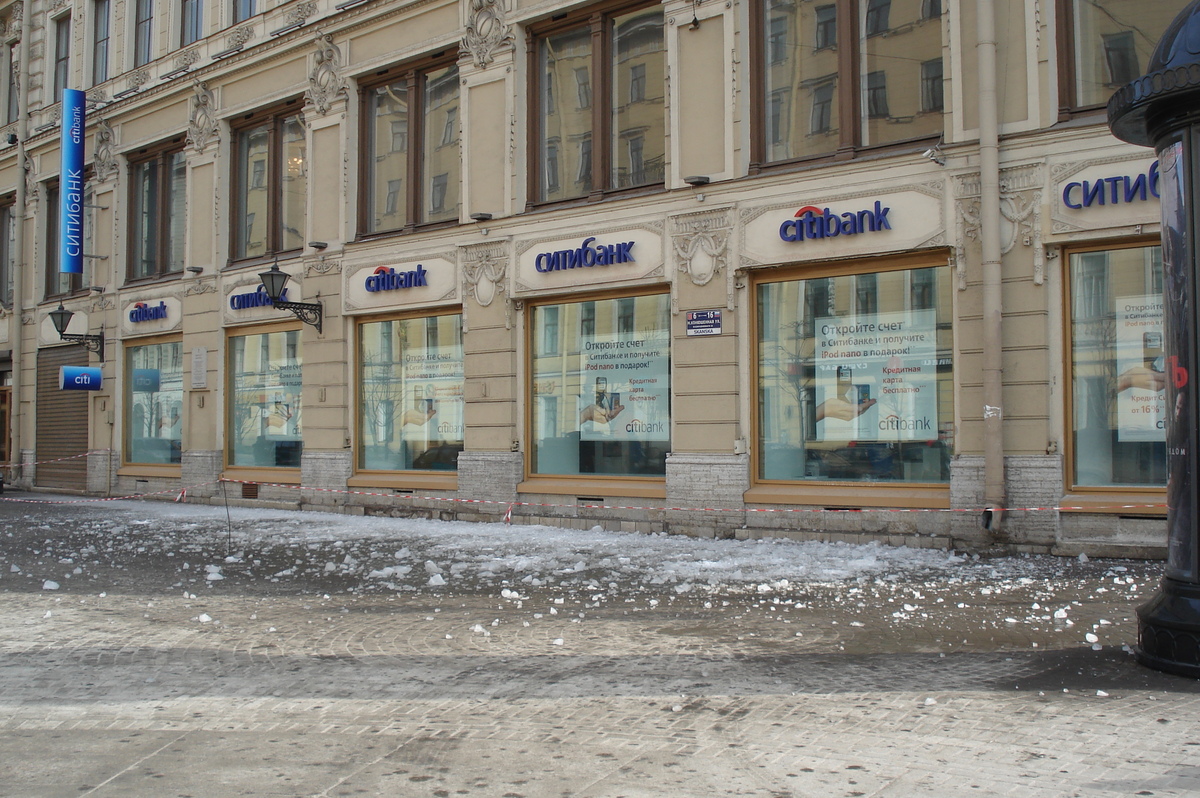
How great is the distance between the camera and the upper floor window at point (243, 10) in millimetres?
19141

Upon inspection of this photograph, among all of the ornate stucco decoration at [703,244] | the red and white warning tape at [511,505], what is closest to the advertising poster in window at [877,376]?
the red and white warning tape at [511,505]

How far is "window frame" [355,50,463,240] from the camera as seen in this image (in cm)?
1620

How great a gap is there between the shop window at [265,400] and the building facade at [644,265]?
72 millimetres

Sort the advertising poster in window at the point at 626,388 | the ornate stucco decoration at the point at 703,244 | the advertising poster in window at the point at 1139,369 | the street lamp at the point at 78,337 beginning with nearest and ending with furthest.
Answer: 1. the advertising poster in window at the point at 1139,369
2. the ornate stucco decoration at the point at 703,244
3. the advertising poster in window at the point at 626,388
4. the street lamp at the point at 78,337

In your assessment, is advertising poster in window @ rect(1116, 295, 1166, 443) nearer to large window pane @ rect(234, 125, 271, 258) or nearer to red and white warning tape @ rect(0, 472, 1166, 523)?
red and white warning tape @ rect(0, 472, 1166, 523)

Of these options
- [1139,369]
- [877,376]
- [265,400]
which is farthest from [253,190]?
[1139,369]

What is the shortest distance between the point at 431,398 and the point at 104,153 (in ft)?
37.8

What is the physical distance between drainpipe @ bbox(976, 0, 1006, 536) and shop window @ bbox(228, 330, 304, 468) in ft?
38.8

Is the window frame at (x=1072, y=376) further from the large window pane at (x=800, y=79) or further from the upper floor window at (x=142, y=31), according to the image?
the upper floor window at (x=142, y=31)

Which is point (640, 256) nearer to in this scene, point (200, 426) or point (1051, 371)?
point (1051, 371)

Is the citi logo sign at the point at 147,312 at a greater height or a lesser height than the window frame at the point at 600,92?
lesser

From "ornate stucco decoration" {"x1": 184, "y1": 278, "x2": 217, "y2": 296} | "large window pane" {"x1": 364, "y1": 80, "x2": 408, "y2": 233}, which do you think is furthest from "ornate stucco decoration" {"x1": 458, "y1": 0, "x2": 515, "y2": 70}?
"ornate stucco decoration" {"x1": 184, "y1": 278, "x2": 217, "y2": 296}

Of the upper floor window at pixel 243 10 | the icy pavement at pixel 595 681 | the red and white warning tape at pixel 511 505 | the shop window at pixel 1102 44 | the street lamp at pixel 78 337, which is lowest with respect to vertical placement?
the icy pavement at pixel 595 681

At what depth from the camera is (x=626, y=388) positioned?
1407cm
